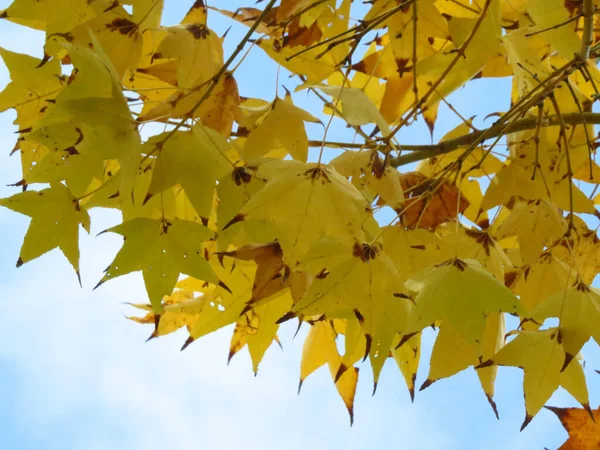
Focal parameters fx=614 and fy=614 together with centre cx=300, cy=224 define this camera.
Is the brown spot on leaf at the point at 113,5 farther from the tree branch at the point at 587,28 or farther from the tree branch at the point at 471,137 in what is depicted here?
the tree branch at the point at 587,28

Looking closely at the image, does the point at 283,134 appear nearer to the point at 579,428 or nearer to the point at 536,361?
the point at 536,361

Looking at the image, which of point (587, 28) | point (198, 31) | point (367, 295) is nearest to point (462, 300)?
point (367, 295)

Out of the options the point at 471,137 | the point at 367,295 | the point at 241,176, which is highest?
the point at 471,137

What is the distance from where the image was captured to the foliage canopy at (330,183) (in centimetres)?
56

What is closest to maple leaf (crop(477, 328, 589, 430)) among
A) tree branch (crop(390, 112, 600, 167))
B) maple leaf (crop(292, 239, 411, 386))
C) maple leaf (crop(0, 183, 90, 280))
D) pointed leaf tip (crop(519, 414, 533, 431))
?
pointed leaf tip (crop(519, 414, 533, 431))

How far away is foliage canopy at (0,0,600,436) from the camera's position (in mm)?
565

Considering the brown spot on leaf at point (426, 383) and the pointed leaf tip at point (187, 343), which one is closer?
the brown spot on leaf at point (426, 383)

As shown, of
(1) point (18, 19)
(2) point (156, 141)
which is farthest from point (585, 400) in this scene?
(1) point (18, 19)

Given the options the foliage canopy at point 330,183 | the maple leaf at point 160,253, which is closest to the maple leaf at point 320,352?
the foliage canopy at point 330,183

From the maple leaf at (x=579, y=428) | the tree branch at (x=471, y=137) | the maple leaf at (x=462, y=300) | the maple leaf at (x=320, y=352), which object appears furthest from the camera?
the maple leaf at (x=320, y=352)

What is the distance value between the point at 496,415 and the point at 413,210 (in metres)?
0.26

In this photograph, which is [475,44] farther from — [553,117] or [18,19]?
[18,19]

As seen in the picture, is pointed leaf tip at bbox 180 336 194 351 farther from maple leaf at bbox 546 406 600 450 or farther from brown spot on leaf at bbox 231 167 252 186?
maple leaf at bbox 546 406 600 450

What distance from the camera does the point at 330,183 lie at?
0.57 metres
